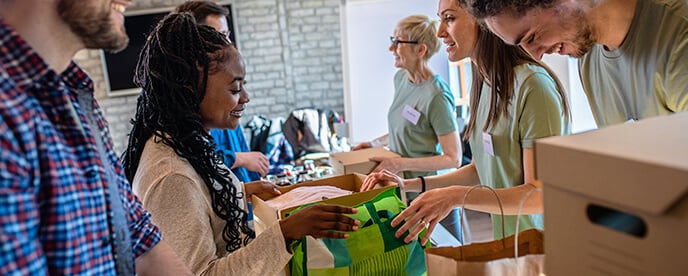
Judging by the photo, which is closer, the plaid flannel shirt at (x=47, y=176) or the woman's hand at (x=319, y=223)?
the plaid flannel shirt at (x=47, y=176)

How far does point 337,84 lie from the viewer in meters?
5.93

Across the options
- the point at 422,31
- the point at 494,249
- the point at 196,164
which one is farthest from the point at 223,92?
the point at 422,31

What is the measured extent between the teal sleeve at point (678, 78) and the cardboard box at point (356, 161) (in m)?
1.23

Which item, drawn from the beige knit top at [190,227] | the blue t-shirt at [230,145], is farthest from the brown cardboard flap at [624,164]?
the blue t-shirt at [230,145]

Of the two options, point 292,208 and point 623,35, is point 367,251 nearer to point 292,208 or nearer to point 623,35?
point 292,208

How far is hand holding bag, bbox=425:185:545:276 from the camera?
96cm

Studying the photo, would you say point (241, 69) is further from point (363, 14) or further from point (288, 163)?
A: point (288, 163)

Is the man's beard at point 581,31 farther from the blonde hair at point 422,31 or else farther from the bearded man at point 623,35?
the blonde hair at point 422,31

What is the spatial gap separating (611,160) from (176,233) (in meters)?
0.91

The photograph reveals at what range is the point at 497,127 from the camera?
1659 mm

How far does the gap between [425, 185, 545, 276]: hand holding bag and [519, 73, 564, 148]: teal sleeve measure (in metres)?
0.55

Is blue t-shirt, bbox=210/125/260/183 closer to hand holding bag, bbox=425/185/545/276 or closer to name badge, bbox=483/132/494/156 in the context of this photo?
name badge, bbox=483/132/494/156

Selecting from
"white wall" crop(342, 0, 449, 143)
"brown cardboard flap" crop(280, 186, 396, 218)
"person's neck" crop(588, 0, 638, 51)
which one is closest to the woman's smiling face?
"brown cardboard flap" crop(280, 186, 396, 218)

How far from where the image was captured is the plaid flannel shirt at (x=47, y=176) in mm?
641
